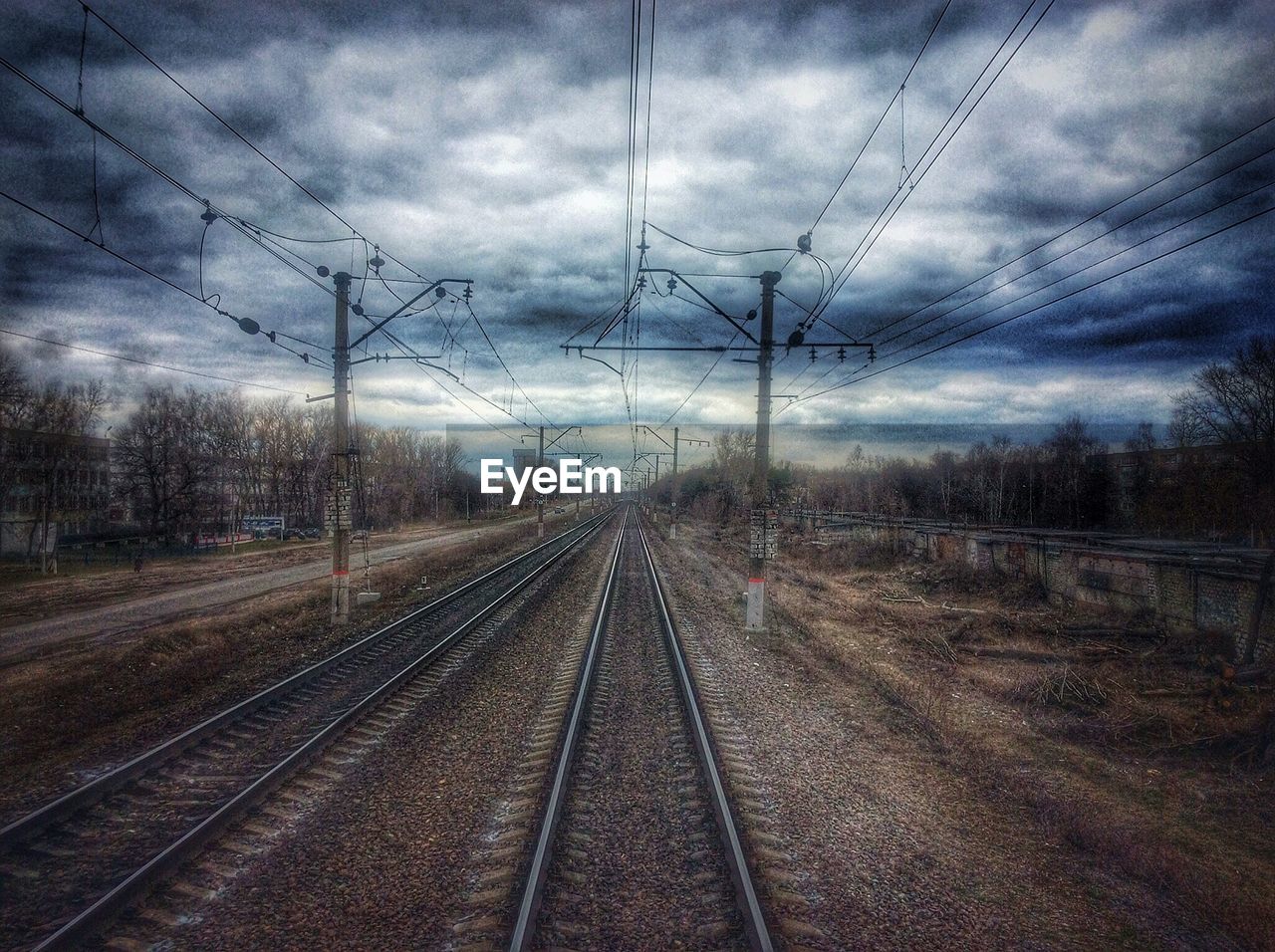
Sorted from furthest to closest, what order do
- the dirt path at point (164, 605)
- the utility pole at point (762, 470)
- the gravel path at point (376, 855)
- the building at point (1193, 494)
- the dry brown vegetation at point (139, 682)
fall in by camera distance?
the building at point (1193, 494), the dirt path at point (164, 605), the utility pole at point (762, 470), the dry brown vegetation at point (139, 682), the gravel path at point (376, 855)

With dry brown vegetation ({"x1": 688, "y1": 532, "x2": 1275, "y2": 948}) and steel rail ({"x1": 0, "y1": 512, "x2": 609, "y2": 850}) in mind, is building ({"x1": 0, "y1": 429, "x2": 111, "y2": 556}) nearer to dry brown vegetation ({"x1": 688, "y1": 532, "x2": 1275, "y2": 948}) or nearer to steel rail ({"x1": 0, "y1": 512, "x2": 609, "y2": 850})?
steel rail ({"x1": 0, "y1": 512, "x2": 609, "y2": 850})

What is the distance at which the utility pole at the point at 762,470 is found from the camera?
1586 centimetres

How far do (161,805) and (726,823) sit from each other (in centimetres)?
562

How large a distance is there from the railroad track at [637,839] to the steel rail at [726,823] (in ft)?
0.05

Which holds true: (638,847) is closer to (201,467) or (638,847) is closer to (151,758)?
(151,758)

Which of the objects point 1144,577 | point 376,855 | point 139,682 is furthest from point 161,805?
point 1144,577

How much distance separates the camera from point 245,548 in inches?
1812

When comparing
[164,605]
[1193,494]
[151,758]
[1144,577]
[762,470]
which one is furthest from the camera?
[1193,494]

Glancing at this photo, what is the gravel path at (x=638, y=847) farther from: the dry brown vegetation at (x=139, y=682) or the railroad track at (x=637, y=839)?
the dry brown vegetation at (x=139, y=682)

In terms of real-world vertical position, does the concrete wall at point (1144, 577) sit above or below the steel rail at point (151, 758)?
above

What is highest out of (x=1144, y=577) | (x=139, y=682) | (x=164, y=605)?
(x=1144, y=577)

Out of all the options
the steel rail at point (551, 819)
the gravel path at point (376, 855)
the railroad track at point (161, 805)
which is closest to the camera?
the steel rail at point (551, 819)

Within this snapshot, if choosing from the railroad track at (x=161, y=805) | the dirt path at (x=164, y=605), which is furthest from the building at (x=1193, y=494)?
the dirt path at (x=164, y=605)

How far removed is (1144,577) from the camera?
17.8 metres
